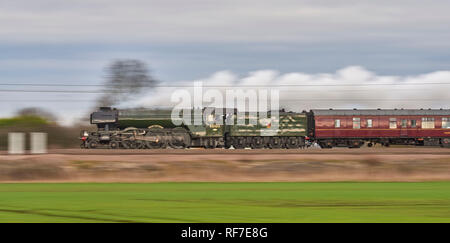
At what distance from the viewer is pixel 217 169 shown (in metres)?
23.7

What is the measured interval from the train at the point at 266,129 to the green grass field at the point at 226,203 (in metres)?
25.2

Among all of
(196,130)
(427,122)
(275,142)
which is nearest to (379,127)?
(427,122)

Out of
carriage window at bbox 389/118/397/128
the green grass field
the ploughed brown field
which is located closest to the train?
carriage window at bbox 389/118/397/128

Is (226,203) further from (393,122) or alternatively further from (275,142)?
(393,122)

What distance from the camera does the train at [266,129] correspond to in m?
46.1

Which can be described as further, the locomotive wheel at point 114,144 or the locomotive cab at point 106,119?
the locomotive cab at point 106,119

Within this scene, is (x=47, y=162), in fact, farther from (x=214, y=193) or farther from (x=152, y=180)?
(x=214, y=193)

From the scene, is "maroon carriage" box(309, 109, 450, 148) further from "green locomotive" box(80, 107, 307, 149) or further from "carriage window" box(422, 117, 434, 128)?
"green locomotive" box(80, 107, 307, 149)

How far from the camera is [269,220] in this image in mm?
12180

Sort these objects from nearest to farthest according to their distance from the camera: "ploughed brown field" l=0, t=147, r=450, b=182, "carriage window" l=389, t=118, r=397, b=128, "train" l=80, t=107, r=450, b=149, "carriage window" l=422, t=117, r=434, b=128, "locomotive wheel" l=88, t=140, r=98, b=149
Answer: "ploughed brown field" l=0, t=147, r=450, b=182, "locomotive wheel" l=88, t=140, r=98, b=149, "train" l=80, t=107, r=450, b=149, "carriage window" l=389, t=118, r=397, b=128, "carriage window" l=422, t=117, r=434, b=128

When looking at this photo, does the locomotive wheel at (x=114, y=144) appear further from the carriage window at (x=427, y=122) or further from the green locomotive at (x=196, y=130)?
the carriage window at (x=427, y=122)

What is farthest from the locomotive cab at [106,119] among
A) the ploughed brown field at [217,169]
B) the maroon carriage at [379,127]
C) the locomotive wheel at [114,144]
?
the ploughed brown field at [217,169]

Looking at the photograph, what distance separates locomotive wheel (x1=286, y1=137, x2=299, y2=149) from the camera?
161 feet
